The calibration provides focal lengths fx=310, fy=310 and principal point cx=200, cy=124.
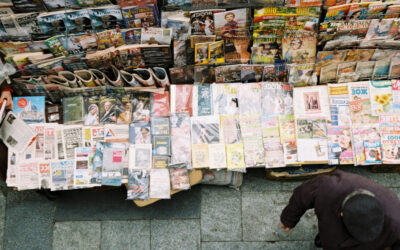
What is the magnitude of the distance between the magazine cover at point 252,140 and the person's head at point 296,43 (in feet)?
2.55

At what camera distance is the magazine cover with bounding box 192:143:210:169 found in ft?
10.1

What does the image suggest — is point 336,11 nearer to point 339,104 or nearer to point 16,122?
point 339,104

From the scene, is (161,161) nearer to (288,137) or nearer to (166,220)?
(166,220)

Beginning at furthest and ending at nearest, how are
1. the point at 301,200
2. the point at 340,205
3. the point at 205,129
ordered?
the point at 205,129 → the point at 301,200 → the point at 340,205

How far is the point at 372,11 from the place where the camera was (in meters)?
2.79

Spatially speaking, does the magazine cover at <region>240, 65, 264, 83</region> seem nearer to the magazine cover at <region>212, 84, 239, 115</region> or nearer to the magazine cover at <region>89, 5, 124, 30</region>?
the magazine cover at <region>212, 84, 239, 115</region>

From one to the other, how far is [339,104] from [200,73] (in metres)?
1.45

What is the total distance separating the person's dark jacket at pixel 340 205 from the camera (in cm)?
200

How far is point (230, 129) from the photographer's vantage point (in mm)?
3141

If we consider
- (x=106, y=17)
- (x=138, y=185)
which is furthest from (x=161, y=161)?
(x=106, y=17)

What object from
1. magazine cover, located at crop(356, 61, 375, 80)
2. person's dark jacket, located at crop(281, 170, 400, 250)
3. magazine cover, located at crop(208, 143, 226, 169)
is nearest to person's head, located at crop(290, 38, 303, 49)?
magazine cover, located at crop(356, 61, 375, 80)

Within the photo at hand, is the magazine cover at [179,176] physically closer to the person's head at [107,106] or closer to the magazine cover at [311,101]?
the person's head at [107,106]

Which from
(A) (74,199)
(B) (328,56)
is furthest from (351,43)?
(A) (74,199)

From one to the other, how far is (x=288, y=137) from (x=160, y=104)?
53.0 inches
